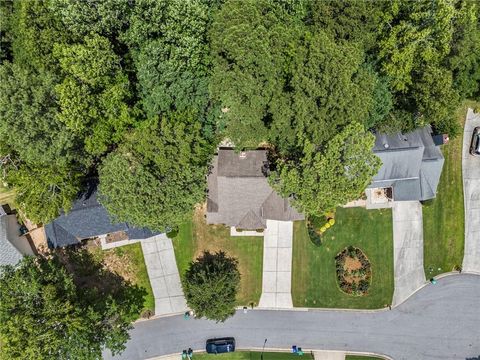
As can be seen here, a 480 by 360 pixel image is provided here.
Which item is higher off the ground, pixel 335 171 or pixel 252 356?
pixel 335 171

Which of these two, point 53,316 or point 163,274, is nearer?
point 53,316

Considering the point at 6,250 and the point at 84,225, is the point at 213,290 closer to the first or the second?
the point at 84,225

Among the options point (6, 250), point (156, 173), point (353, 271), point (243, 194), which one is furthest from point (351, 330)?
point (6, 250)

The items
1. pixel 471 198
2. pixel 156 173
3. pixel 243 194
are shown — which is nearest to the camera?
pixel 156 173

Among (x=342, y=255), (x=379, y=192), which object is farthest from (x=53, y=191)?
(x=379, y=192)

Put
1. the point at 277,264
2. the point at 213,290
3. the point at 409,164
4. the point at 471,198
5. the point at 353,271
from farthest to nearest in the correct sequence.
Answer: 1. the point at 471,198
2. the point at 277,264
3. the point at 353,271
4. the point at 409,164
5. the point at 213,290

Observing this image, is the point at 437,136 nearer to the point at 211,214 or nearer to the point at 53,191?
the point at 211,214
